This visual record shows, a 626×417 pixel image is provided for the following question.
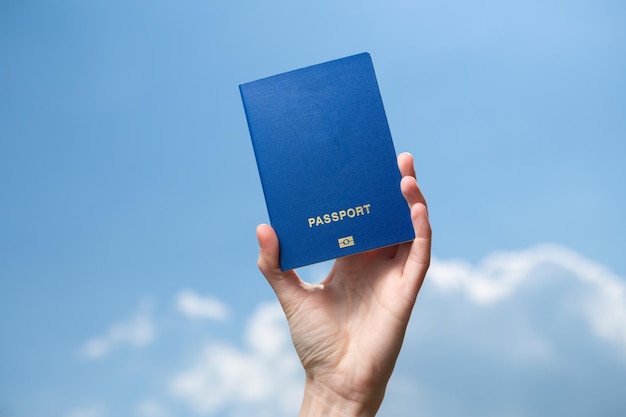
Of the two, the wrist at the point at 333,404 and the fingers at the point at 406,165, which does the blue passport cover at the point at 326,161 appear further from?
the wrist at the point at 333,404

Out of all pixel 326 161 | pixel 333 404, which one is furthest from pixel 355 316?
pixel 326 161

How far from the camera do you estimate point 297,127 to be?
2344mm

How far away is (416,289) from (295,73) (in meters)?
0.99

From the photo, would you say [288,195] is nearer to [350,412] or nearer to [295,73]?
[295,73]

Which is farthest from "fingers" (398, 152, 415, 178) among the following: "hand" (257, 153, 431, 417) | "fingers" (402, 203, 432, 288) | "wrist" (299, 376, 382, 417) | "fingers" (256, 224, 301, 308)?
"wrist" (299, 376, 382, 417)

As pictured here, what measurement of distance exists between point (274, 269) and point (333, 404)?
0.56m

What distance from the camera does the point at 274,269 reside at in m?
2.31

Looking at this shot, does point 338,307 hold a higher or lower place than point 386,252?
lower

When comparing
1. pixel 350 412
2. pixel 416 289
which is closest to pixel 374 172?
pixel 416 289

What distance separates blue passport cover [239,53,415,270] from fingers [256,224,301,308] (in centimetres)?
4

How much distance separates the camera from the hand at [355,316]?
2178 mm

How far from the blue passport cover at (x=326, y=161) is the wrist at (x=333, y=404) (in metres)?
0.49

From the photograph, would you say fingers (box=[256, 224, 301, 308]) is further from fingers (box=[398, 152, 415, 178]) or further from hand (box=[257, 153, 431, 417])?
fingers (box=[398, 152, 415, 178])

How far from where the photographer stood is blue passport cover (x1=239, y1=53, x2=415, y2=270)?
2.30 m
